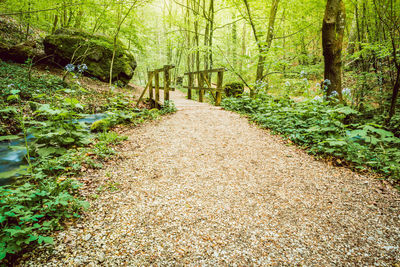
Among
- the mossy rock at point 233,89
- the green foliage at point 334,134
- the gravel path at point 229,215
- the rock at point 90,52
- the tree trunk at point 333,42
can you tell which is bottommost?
the gravel path at point 229,215

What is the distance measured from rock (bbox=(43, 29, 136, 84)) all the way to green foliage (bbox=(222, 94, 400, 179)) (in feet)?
28.1

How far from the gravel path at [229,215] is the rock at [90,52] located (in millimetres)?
8557

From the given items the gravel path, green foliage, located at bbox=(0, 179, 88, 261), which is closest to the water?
green foliage, located at bbox=(0, 179, 88, 261)

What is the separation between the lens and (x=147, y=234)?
202cm

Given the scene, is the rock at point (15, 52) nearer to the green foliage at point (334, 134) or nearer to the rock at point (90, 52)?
the rock at point (90, 52)

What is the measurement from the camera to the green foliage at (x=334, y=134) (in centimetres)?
325

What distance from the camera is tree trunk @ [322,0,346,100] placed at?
14.9 ft

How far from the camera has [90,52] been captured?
30.2 feet

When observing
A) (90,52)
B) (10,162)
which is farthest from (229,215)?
(90,52)

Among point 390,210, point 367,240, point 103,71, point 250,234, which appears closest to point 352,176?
point 390,210

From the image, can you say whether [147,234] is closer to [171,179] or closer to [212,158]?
[171,179]

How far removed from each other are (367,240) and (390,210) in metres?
0.79

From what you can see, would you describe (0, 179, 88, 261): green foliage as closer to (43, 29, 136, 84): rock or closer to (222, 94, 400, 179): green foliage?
(222, 94, 400, 179): green foliage

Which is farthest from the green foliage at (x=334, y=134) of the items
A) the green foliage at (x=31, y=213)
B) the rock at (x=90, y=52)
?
the rock at (x=90, y=52)
